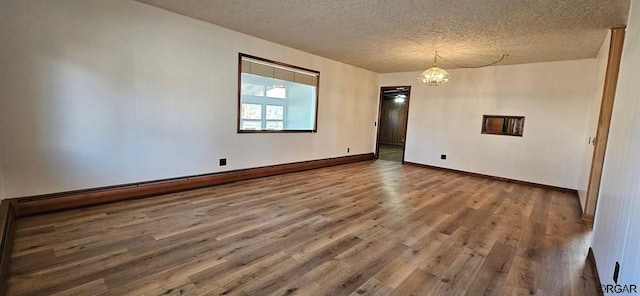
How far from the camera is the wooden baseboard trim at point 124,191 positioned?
2782 millimetres

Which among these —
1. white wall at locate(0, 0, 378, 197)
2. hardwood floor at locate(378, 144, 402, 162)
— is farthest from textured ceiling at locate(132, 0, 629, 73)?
hardwood floor at locate(378, 144, 402, 162)

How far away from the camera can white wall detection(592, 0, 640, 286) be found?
1440mm

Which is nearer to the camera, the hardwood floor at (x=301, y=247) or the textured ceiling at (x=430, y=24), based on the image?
the hardwood floor at (x=301, y=247)

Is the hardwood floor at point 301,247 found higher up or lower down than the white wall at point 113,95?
lower down

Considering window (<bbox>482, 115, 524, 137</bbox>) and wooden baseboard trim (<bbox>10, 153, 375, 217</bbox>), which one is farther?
window (<bbox>482, 115, 524, 137</bbox>)

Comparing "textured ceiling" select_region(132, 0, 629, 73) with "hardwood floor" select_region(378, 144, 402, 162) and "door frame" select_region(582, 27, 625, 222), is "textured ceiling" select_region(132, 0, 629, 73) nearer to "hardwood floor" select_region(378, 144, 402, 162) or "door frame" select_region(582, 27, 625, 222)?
"door frame" select_region(582, 27, 625, 222)

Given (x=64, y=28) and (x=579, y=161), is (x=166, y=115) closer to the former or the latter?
(x=64, y=28)

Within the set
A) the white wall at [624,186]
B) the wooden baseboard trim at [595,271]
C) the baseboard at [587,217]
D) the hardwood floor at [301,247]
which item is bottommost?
the hardwood floor at [301,247]

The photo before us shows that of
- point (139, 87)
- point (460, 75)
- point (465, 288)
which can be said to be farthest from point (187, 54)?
point (460, 75)

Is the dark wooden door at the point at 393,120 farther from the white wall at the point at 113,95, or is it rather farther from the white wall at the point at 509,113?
the white wall at the point at 113,95

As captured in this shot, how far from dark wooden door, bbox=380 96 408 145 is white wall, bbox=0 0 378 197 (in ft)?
25.9

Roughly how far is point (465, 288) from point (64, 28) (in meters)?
4.28

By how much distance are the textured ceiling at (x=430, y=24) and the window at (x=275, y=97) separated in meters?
0.51

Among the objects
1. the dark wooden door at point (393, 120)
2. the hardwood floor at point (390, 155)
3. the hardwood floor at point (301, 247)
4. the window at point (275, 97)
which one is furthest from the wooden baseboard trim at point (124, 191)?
A: the dark wooden door at point (393, 120)
